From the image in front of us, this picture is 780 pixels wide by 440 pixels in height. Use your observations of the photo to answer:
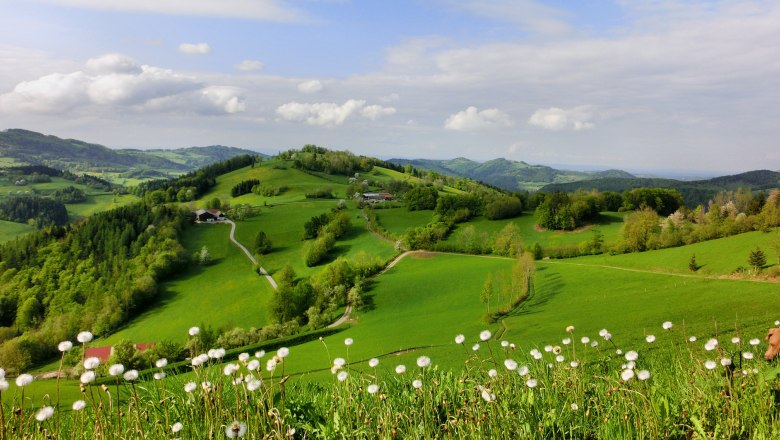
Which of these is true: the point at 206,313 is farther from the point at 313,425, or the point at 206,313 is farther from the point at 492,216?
the point at 313,425

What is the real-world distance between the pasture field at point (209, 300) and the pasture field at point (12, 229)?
11284 centimetres

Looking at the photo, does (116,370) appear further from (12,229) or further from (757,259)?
(12,229)

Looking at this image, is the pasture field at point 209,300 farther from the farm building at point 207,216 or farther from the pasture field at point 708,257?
the pasture field at point 708,257

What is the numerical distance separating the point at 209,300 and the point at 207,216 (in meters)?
59.9

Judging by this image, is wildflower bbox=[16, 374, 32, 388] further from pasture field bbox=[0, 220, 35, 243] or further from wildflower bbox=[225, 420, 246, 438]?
pasture field bbox=[0, 220, 35, 243]

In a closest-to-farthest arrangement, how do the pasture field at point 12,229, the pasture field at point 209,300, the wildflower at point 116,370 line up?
the wildflower at point 116,370 < the pasture field at point 209,300 < the pasture field at point 12,229

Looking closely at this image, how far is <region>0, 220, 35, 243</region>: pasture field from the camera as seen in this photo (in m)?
173

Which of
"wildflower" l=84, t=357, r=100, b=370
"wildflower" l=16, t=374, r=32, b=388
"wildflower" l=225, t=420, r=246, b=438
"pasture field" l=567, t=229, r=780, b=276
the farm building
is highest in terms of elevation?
"wildflower" l=84, t=357, r=100, b=370

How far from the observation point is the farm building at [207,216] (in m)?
142

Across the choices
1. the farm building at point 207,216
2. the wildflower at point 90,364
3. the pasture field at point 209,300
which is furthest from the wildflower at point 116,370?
the farm building at point 207,216

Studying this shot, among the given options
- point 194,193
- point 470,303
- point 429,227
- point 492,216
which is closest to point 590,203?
point 492,216

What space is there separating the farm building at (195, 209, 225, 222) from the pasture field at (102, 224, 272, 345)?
80.0 feet

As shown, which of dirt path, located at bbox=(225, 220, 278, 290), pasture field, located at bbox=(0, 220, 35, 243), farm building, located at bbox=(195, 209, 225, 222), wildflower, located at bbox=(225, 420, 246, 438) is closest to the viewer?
wildflower, located at bbox=(225, 420, 246, 438)

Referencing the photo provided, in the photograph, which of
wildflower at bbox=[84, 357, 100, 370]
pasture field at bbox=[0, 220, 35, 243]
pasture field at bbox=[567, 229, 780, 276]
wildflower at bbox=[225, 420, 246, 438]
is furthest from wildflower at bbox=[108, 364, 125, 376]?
pasture field at bbox=[0, 220, 35, 243]
